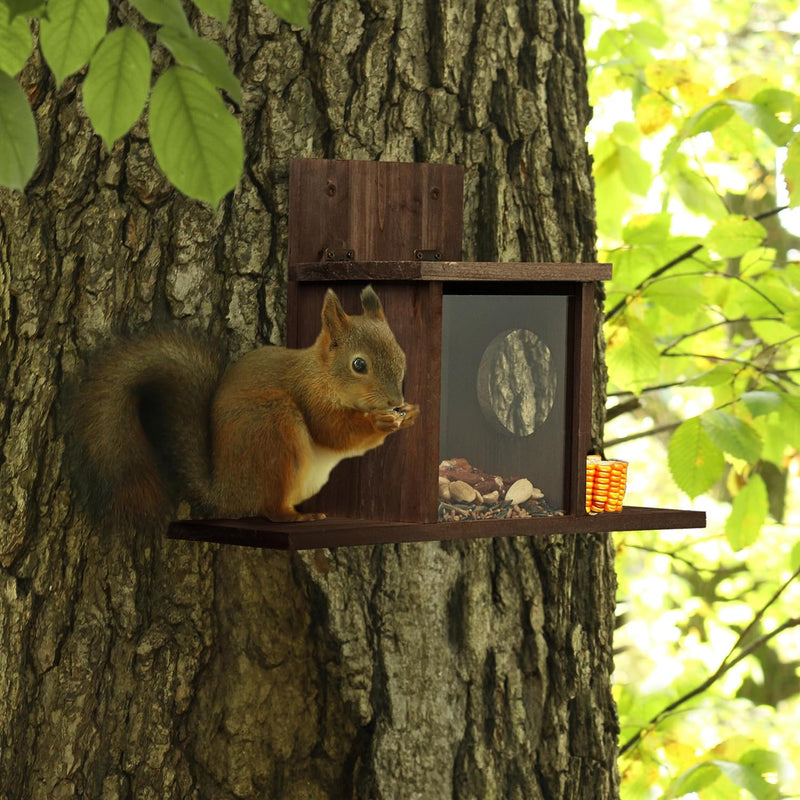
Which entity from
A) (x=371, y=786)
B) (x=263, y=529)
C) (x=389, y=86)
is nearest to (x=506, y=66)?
(x=389, y=86)

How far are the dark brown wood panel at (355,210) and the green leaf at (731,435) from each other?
25.5 inches

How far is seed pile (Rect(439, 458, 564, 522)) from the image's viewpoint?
1630mm

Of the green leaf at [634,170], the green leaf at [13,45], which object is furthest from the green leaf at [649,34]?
the green leaf at [13,45]

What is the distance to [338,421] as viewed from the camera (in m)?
1.53

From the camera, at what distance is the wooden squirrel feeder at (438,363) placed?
1542 mm

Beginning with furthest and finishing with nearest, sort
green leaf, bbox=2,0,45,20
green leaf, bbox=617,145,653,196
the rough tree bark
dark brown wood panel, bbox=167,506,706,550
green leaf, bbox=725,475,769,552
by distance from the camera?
green leaf, bbox=617,145,653,196, green leaf, bbox=725,475,769,552, the rough tree bark, dark brown wood panel, bbox=167,506,706,550, green leaf, bbox=2,0,45,20

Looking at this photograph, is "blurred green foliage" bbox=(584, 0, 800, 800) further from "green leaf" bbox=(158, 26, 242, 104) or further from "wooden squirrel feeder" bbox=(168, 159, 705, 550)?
"green leaf" bbox=(158, 26, 242, 104)

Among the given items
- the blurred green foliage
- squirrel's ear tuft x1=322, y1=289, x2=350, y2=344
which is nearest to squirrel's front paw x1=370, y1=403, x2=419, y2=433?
squirrel's ear tuft x1=322, y1=289, x2=350, y2=344

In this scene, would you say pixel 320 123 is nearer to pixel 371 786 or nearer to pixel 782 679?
pixel 371 786

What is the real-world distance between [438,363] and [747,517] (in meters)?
1.17

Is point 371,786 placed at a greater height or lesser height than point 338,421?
lesser

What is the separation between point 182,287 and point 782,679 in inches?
190

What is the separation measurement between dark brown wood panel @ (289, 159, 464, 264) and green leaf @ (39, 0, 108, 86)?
0.93 m

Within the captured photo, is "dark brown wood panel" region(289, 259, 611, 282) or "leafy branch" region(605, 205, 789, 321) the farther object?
"leafy branch" region(605, 205, 789, 321)
